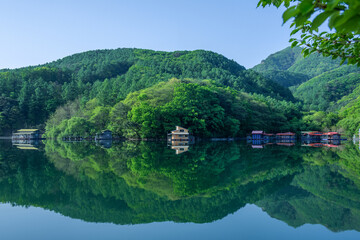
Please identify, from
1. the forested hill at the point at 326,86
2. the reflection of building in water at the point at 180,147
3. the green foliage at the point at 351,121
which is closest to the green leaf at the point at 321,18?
the reflection of building in water at the point at 180,147

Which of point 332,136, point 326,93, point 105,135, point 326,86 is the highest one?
point 326,86

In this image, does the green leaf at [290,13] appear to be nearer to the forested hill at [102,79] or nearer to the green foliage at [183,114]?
the green foliage at [183,114]

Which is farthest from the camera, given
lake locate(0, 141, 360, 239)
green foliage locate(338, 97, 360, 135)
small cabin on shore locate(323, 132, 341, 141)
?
green foliage locate(338, 97, 360, 135)

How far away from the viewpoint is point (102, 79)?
101000 mm

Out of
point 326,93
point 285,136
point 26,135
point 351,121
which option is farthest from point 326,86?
point 26,135

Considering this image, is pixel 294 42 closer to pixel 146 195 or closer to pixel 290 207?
pixel 290 207

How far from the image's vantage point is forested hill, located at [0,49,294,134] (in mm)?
69438

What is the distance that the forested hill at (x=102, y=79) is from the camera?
69438mm

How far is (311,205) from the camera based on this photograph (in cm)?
736

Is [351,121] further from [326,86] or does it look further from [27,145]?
[27,145]

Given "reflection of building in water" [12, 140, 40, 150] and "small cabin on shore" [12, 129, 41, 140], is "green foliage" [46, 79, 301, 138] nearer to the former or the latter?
"small cabin on shore" [12, 129, 41, 140]

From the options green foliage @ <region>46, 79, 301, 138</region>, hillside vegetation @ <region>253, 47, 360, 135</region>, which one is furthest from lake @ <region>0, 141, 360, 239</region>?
green foliage @ <region>46, 79, 301, 138</region>

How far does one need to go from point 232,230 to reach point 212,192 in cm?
248

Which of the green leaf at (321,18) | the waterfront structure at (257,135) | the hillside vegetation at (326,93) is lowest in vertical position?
→ the waterfront structure at (257,135)
